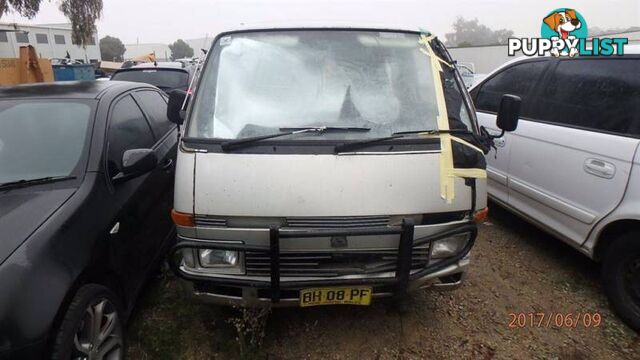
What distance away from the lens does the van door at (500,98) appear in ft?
12.7

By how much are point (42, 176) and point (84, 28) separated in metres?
22.7

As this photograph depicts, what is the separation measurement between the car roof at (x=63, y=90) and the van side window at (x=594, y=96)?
362cm

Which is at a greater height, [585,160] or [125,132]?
[125,132]

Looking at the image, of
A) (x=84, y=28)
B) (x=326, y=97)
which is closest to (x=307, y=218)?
(x=326, y=97)

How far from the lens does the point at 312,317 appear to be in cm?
289

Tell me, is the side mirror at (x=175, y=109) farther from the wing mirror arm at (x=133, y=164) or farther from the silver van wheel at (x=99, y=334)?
the silver van wheel at (x=99, y=334)

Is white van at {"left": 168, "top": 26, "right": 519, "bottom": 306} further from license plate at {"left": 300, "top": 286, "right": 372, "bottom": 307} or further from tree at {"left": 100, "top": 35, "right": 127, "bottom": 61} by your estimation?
tree at {"left": 100, "top": 35, "right": 127, "bottom": 61}

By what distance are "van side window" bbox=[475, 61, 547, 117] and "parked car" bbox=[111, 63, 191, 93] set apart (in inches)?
239


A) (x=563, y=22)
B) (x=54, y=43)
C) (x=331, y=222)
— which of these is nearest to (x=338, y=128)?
(x=331, y=222)

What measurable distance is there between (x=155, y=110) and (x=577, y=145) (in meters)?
3.68

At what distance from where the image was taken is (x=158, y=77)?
8.58m

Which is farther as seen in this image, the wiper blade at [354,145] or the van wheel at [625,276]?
the van wheel at [625,276]
